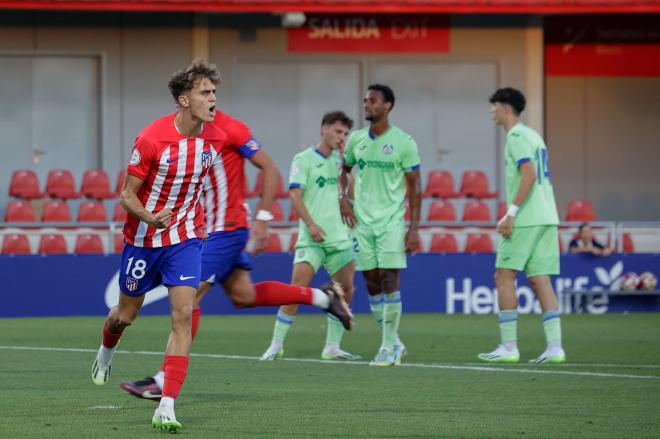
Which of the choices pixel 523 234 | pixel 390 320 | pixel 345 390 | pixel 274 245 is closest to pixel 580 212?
pixel 274 245

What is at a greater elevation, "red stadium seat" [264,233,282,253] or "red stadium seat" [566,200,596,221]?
"red stadium seat" [566,200,596,221]

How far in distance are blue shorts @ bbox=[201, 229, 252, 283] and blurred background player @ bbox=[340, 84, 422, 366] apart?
2455 millimetres

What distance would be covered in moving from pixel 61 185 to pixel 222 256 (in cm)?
1341

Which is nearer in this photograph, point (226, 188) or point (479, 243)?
point (226, 188)

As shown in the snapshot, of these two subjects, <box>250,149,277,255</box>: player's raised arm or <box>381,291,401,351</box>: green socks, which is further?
<box>381,291,401,351</box>: green socks

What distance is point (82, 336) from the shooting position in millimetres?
14727

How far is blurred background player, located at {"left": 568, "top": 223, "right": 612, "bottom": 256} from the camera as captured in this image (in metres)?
19.6

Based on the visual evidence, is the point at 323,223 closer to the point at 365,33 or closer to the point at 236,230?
the point at 236,230

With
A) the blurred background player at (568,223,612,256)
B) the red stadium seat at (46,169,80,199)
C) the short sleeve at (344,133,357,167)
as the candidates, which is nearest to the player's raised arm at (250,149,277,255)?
the short sleeve at (344,133,357,167)

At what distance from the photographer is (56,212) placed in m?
21.5

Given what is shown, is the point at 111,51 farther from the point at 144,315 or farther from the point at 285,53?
the point at 144,315

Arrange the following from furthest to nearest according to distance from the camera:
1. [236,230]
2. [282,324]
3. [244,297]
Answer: [282,324], [236,230], [244,297]

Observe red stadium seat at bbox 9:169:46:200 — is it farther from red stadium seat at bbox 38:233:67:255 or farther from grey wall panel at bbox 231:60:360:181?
grey wall panel at bbox 231:60:360:181

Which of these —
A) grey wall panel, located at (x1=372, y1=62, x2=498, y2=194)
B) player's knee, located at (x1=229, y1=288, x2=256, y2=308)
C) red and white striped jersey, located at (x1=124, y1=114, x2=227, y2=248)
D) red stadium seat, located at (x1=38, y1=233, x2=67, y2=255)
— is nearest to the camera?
red and white striped jersey, located at (x1=124, y1=114, x2=227, y2=248)
